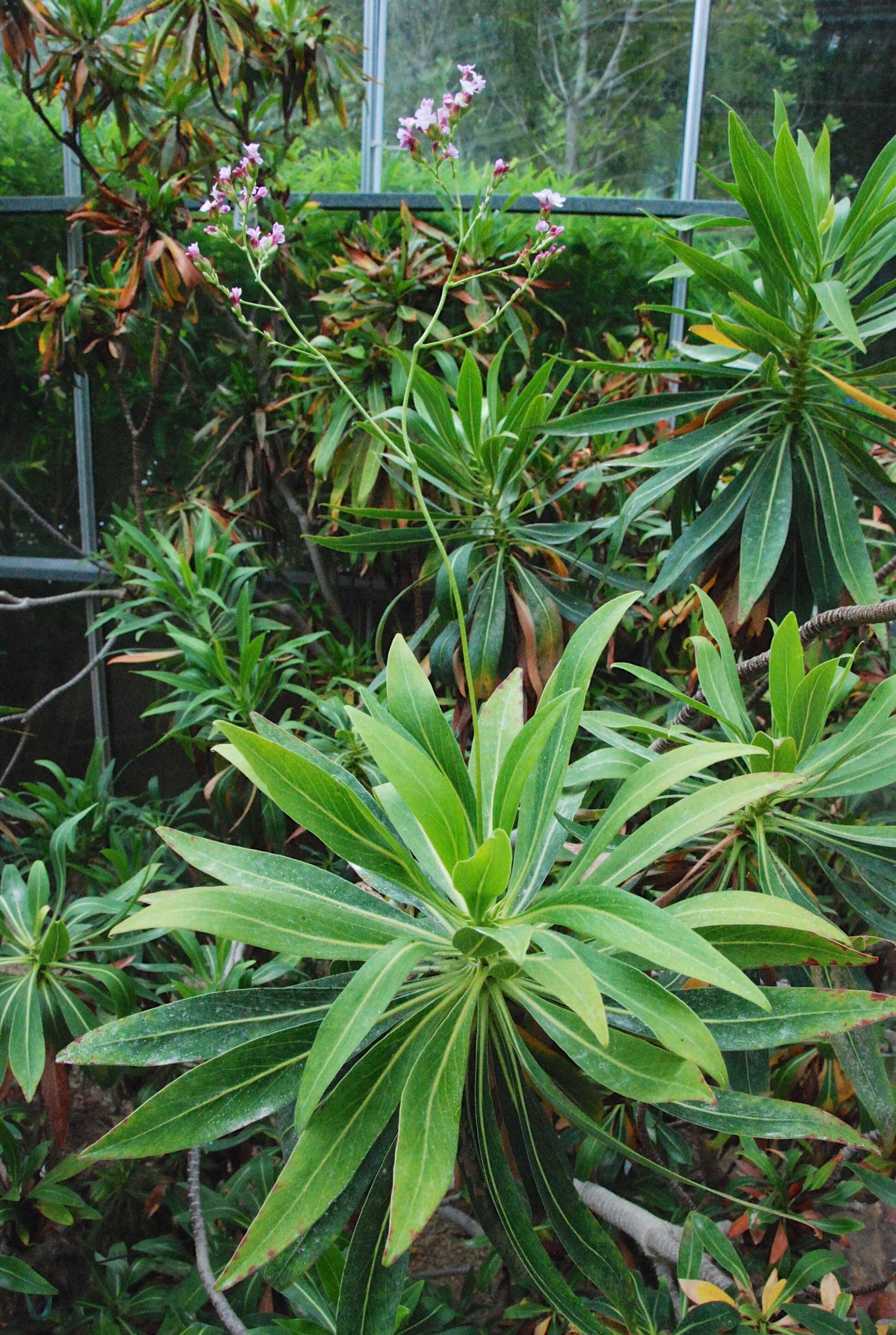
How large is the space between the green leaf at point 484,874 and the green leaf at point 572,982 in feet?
0.25

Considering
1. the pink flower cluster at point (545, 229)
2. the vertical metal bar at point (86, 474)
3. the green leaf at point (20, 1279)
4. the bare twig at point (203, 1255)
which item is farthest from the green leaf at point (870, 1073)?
the vertical metal bar at point (86, 474)

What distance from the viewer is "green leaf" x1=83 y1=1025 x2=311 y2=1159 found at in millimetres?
674

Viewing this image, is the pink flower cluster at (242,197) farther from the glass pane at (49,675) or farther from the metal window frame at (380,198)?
the glass pane at (49,675)

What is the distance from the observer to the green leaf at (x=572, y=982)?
555mm

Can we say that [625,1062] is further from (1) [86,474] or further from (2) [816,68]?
(1) [86,474]

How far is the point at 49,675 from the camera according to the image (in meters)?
4.67

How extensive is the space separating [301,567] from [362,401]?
1308mm

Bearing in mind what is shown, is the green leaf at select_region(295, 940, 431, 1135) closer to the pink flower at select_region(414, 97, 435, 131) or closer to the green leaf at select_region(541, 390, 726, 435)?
the pink flower at select_region(414, 97, 435, 131)

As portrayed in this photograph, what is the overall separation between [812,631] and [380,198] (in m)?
3.35

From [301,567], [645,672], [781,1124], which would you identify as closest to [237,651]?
[301,567]

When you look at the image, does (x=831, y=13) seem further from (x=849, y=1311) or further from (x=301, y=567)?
(x=849, y=1311)

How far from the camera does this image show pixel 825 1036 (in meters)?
0.71

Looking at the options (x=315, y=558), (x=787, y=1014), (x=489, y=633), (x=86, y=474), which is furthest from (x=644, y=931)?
(x=86, y=474)

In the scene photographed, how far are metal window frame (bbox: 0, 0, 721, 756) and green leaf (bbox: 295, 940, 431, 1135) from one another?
322 cm
